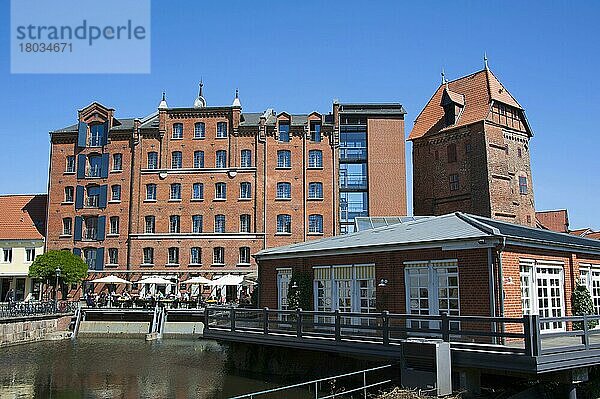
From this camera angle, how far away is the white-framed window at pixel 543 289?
16922mm

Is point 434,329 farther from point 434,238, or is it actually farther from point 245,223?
point 245,223

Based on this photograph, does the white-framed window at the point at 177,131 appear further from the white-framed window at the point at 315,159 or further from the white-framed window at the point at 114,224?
the white-framed window at the point at 315,159

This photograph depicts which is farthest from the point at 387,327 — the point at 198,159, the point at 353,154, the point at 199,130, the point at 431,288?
the point at 353,154

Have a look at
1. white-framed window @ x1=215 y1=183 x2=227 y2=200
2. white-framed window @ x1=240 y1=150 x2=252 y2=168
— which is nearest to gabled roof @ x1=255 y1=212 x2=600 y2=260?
white-framed window @ x1=215 y1=183 x2=227 y2=200

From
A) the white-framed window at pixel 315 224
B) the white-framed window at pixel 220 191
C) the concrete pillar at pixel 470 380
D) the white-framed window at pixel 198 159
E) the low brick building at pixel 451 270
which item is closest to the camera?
the concrete pillar at pixel 470 380

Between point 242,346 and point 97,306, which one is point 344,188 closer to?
point 97,306

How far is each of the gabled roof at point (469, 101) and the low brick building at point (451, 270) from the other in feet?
92.7

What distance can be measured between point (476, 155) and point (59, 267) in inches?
1224

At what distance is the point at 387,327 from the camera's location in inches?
627

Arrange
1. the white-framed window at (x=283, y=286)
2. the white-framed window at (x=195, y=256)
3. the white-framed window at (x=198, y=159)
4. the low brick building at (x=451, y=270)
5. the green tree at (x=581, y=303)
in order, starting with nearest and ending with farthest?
1. the low brick building at (x=451, y=270)
2. the green tree at (x=581, y=303)
3. the white-framed window at (x=283, y=286)
4. the white-framed window at (x=195, y=256)
5. the white-framed window at (x=198, y=159)

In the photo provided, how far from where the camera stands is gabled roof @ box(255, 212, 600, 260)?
54.4ft

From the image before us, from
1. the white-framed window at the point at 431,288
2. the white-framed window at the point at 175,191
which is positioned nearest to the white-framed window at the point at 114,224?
the white-framed window at the point at 175,191

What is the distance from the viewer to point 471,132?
46.6m

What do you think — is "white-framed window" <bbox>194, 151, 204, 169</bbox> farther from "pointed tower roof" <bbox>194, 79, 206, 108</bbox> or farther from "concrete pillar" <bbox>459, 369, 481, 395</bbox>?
"concrete pillar" <bbox>459, 369, 481, 395</bbox>
